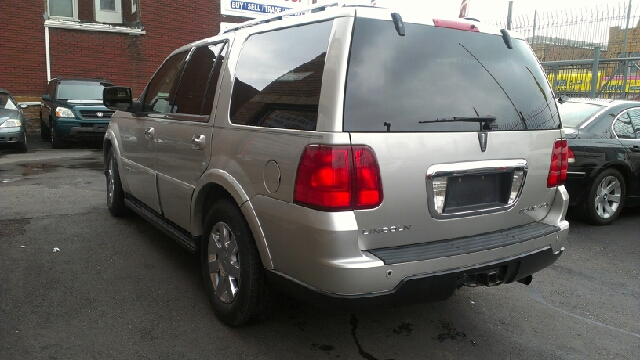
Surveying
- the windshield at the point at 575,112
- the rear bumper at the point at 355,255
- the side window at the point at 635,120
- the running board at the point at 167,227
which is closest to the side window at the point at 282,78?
the rear bumper at the point at 355,255

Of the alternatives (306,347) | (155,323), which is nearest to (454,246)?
(306,347)

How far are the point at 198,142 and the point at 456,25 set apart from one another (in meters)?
1.80

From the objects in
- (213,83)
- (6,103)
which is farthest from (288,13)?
(6,103)

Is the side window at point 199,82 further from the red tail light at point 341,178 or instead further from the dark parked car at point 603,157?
the dark parked car at point 603,157

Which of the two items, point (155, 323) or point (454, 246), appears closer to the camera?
point (454, 246)

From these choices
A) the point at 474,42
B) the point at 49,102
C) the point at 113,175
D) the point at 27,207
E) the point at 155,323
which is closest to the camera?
the point at 474,42

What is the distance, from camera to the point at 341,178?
2.52 m

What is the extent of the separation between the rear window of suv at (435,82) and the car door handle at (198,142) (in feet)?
4.37

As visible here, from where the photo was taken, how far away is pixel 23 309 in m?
3.54

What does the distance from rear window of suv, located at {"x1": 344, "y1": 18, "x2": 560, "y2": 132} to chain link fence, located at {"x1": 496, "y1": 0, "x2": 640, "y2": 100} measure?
839 cm

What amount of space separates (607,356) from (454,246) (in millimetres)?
1246

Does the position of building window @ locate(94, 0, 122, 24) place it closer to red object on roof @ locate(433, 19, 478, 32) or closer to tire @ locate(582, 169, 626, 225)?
tire @ locate(582, 169, 626, 225)

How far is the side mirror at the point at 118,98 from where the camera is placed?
5070 millimetres

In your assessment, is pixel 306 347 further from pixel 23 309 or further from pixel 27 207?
pixel 27 207
